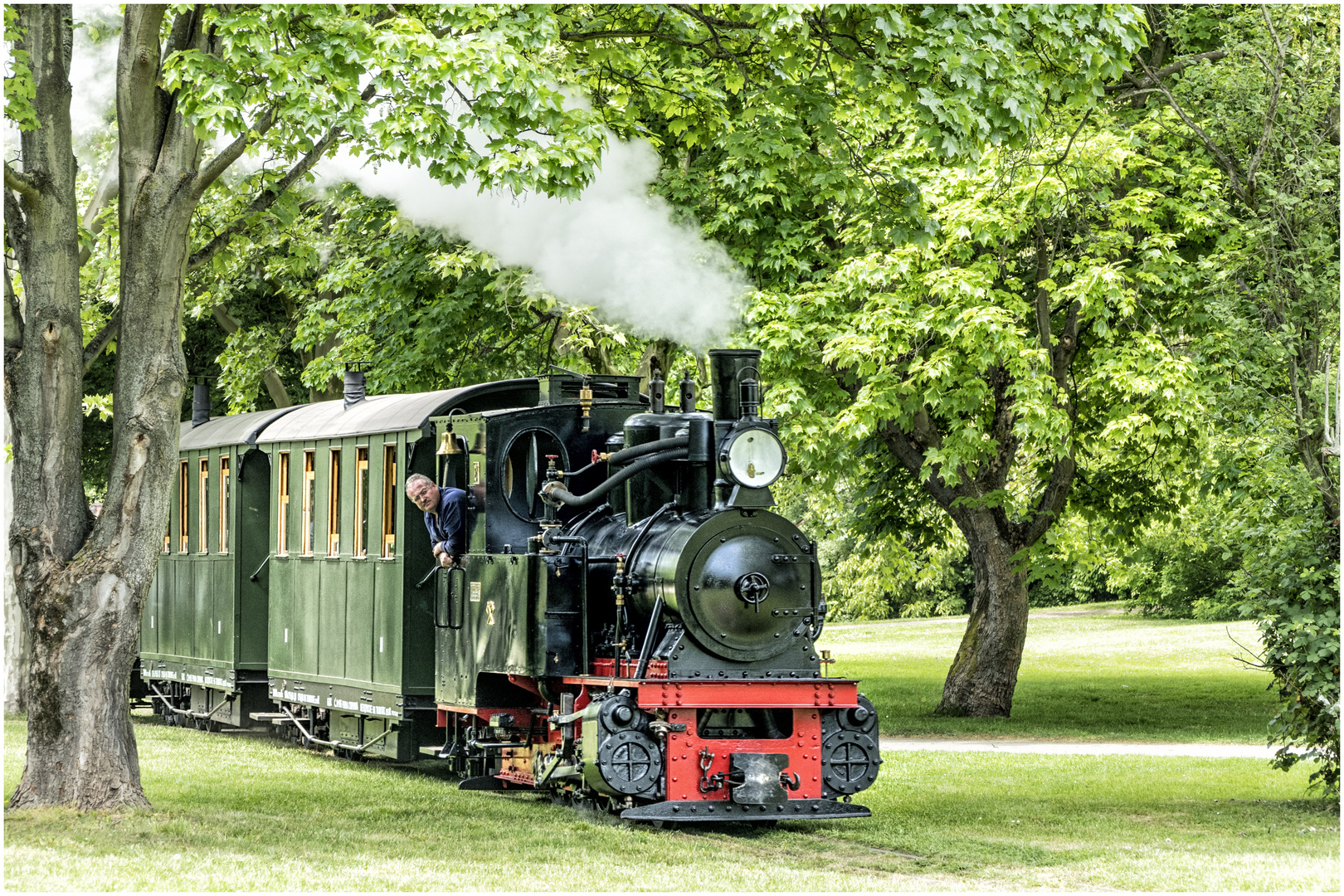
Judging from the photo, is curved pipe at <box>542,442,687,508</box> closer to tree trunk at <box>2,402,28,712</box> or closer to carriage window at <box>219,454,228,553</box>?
carriage window at <box>219,454,228,553</box>

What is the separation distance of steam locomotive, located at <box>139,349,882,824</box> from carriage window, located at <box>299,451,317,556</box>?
3cm

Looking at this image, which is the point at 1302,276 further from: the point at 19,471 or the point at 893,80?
the point at 19,471

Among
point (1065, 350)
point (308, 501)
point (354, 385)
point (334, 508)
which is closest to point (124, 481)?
point (334, 508)

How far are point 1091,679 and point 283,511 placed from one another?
17.6 meters

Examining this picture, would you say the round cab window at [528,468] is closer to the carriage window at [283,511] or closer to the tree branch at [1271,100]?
the carriage window at [283,511]

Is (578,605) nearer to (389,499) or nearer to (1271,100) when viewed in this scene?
(389,499)

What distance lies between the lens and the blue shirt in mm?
11891

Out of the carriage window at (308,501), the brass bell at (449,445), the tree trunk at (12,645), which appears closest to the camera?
the brass bell at (449,445)

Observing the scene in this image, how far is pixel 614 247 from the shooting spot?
45.0 feet

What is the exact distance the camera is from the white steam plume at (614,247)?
528 inches

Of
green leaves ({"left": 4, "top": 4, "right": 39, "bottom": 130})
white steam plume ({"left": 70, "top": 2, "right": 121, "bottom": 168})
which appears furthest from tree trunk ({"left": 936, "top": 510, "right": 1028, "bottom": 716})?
green leaves ({"left": 4, "top": 4, "right": 39, "bottom": 130})

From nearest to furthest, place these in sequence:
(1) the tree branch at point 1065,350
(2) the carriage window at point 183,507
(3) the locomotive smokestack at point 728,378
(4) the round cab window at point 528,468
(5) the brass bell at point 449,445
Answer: (3) the locomotive smokestack at point 728,378 → (4) the round cab window at point 528,468 → (5) the brass bell at point 449,445 → (2) the carriage window at point 183,507 → (1) the tree branch at point 1065,350

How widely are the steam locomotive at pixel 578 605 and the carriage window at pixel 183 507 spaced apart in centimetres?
291

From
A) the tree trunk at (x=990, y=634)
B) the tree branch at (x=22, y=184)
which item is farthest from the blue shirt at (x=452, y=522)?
the tree trunk at (x=990, y=634)
